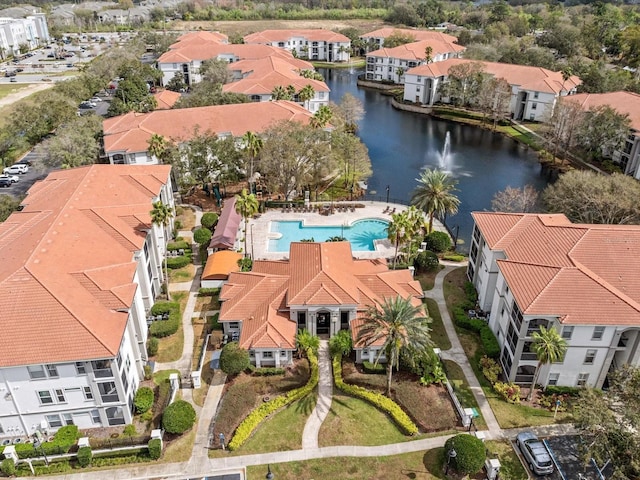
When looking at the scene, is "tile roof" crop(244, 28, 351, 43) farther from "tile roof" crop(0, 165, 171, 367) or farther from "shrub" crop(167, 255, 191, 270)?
"shrub" crop(167, 255, 191, 270)

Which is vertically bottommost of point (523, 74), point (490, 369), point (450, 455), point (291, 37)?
point (490, 369)

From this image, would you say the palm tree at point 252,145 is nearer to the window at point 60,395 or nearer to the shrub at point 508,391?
the window at point 60,395

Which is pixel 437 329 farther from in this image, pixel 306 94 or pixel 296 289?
pixel 306 94

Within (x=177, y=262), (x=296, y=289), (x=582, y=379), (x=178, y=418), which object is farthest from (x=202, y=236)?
(x=582, y=379)

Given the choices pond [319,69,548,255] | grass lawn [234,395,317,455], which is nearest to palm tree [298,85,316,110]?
pond [319,69,548,255]

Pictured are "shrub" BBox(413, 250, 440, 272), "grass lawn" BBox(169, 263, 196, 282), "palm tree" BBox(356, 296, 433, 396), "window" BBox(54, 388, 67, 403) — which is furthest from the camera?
Answer: "shrub" BBox(413, 250, 440, 272)

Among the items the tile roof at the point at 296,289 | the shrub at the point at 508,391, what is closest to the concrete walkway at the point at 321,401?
the tile roof at the point at 296,289
